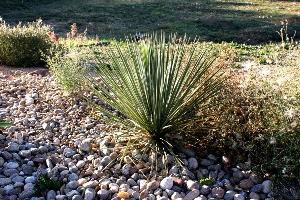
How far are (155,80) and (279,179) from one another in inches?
55.5

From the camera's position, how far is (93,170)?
4652 mm

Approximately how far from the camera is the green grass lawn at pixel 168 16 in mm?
19781

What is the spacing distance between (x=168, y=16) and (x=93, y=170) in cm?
1982

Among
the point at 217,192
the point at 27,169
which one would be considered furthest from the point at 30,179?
the point at 217,192

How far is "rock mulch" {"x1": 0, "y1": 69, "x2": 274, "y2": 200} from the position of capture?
4.31m

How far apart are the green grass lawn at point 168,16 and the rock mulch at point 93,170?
531 inches

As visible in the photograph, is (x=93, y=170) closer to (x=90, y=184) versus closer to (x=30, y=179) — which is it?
Result: (x=90, y=184)

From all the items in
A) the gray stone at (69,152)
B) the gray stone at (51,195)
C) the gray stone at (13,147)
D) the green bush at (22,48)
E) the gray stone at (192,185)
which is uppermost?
the green bush at (22,48)

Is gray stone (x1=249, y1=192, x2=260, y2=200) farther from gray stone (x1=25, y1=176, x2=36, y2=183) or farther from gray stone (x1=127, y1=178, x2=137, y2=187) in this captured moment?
gray stone (x1=25, y1=176, x2=36, y2=183)

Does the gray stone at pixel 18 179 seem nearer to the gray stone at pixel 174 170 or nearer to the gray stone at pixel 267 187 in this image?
the gray stone at pixel 174 170

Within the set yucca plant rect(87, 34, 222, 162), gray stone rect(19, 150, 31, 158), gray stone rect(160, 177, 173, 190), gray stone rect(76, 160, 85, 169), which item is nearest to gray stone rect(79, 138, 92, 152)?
gray stone rect(76, 160, 85, 169)

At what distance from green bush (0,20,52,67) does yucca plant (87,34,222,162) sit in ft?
17.0

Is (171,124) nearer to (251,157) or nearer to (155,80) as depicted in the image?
(155,80)

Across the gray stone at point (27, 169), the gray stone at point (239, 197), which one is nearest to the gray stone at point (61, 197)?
the gray stone at point (27, 169)
